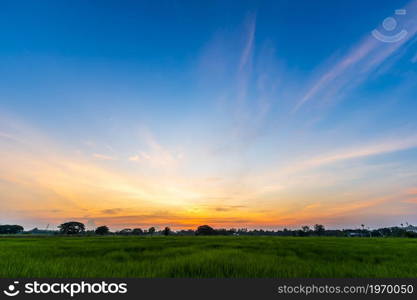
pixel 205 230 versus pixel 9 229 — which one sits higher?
pixel 205 230

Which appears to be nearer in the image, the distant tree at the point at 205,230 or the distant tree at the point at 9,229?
the distant tree at the point at 205,230

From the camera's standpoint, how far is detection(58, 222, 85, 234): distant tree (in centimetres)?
11052

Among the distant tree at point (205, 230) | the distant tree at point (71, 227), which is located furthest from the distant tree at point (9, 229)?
the distant tree at point (205, 230)

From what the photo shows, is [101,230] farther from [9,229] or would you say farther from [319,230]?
[319,230]

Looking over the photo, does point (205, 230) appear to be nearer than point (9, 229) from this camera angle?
Yes

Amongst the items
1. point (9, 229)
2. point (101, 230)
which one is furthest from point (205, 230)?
point (9, 229)

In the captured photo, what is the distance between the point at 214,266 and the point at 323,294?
7.79 ft

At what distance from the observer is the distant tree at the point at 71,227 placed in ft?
363

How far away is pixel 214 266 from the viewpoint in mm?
5398

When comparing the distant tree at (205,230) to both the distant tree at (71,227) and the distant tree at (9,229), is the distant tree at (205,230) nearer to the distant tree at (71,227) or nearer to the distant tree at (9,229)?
the distant tree at (71,227)

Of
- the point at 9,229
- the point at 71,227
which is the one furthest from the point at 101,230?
the point at 9,229

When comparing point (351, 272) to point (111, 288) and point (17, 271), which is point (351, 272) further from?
point (17, 271)

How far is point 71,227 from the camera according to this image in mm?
111250

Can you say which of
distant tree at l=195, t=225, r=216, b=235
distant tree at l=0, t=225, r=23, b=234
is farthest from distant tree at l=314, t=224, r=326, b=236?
distant tree at l=0, t=225, r=23, b=234
